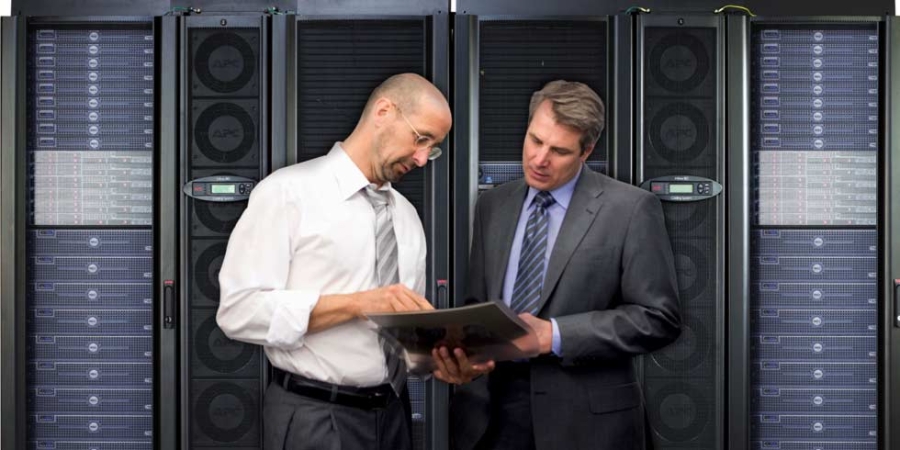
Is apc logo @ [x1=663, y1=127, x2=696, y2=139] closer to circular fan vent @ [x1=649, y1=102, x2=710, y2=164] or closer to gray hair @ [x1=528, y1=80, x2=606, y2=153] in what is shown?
circular fan vent @ [x1=649, y1=102, x2=710, y2=164]

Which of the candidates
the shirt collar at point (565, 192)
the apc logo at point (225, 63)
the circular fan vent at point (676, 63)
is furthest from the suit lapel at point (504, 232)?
the apc logo at point (225, 63)

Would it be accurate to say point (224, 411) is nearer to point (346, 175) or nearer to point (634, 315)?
point (346, 175)

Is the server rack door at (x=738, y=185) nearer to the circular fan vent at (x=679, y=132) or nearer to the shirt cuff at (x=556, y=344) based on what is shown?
the circular fan vent at (x=679, y=132)

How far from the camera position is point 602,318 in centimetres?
258

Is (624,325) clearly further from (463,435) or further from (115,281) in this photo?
(115,281)

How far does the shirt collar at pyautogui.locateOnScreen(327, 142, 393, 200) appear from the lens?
2.50 meters

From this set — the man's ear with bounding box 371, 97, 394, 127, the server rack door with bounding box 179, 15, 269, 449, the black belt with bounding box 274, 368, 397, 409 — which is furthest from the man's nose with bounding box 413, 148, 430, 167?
the server rack door with bounding box 179, 15, 269, 449

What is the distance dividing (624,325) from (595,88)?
52.5 inches

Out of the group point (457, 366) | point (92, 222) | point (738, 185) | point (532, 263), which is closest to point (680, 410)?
point (738, 185)

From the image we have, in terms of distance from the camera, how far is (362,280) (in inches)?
97.6

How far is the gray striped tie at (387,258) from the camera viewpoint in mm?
2453

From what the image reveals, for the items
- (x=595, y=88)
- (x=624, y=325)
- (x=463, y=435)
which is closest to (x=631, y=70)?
(x=595, y=88)

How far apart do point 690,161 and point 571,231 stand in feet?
→ 3.94

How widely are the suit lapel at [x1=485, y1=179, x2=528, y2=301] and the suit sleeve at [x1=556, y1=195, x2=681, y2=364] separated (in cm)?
30
